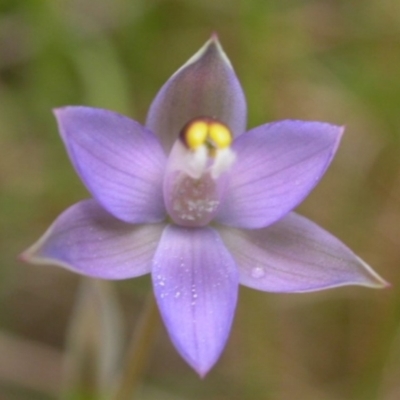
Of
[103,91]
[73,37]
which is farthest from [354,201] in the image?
[73,37]

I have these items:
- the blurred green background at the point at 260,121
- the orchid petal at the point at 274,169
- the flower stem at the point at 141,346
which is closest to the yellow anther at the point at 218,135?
the orchid petal at the point at 274,169

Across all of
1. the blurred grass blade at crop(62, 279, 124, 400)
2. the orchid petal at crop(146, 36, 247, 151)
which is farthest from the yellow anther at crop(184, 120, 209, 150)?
the blurred grass blade at crop(62, 279, 124, 400)

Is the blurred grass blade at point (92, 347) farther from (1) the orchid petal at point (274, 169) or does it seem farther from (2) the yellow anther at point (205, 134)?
(2) the yellow anther at point (205, 134)

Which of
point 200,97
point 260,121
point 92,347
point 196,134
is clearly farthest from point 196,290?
point 260,121

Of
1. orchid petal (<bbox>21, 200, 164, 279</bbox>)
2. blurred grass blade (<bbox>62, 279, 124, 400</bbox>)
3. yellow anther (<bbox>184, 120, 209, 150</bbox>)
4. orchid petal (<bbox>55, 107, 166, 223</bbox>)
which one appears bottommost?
blurred grass blade (<bbox>62, 279, 124, 400</bbox>)

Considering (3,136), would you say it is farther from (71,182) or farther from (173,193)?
(173,193)

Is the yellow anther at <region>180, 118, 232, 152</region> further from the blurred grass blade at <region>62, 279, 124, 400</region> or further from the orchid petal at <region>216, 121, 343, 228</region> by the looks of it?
the blurred grass blade at <region>62, 279, 124, 400</region>
